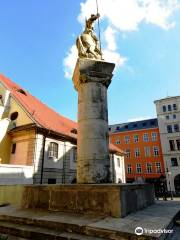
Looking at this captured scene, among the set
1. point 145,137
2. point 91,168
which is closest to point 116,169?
point 145,137

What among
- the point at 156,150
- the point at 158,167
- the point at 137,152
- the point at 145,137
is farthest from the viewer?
the point at 137,152

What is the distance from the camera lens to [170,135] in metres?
44.5

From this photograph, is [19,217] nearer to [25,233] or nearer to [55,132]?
[25,233]

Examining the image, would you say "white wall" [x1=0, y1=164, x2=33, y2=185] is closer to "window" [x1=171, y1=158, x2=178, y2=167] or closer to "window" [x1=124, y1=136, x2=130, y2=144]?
"window" [x1=171, y1=158, x2=178, y2=167]

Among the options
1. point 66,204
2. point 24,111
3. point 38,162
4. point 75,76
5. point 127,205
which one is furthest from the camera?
point 24,111

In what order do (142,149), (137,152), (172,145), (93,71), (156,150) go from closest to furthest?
(93,71) < (172,145) < (156,150) < (142,149) < (137,152)

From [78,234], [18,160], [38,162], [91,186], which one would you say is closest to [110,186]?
[91,186]

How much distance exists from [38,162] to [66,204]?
12.1m

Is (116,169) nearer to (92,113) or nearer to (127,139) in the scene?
(92,113)

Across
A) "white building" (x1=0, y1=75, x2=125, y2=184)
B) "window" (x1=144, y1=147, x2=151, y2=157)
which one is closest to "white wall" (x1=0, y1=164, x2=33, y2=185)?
"white building" (x1=0, y1=75, x2=125, y2=184)

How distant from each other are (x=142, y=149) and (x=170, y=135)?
353 inches

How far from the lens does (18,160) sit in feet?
57.3

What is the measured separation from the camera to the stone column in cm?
640

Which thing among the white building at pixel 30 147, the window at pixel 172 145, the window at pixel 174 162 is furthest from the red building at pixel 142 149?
the white building at pixel 30 147
